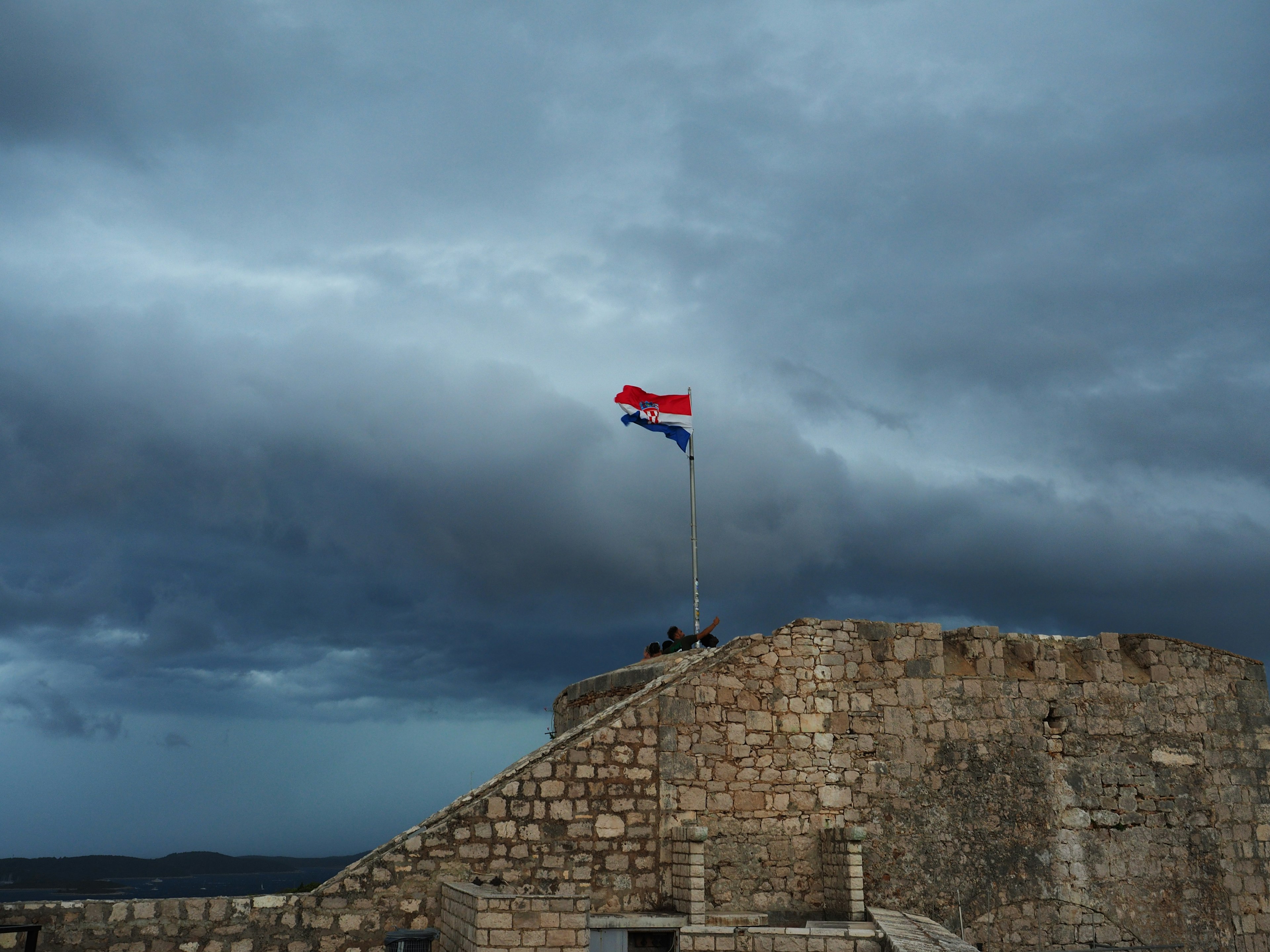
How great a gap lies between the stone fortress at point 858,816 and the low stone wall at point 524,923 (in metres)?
0.72

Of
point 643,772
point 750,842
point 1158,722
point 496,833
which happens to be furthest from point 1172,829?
point 496,833

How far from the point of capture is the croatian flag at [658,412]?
1803cm

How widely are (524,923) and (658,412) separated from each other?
33.2 feet

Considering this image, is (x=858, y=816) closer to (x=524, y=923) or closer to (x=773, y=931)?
(x=773, y=931)

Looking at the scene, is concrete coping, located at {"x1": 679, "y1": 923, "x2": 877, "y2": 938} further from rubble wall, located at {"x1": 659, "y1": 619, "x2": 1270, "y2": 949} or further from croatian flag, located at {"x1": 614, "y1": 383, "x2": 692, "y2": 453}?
croatian flag, located at {"x1": 614, "y1": 383, "x2": 692, "y2": 453}

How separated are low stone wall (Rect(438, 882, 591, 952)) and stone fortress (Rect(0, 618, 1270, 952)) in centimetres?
72

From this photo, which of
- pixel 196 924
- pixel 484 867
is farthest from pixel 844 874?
pixel 196 924

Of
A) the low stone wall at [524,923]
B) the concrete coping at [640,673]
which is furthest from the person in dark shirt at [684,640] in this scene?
the low stone wall at [524,923]

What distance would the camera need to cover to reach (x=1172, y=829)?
13734mm

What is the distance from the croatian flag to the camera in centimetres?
1803

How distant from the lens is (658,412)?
18062 millimetres

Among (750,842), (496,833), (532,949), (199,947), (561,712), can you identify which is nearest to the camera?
(532,949)

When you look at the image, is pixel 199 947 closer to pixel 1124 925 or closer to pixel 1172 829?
pixel 1124 925

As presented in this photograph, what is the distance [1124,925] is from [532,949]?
8315 mm
